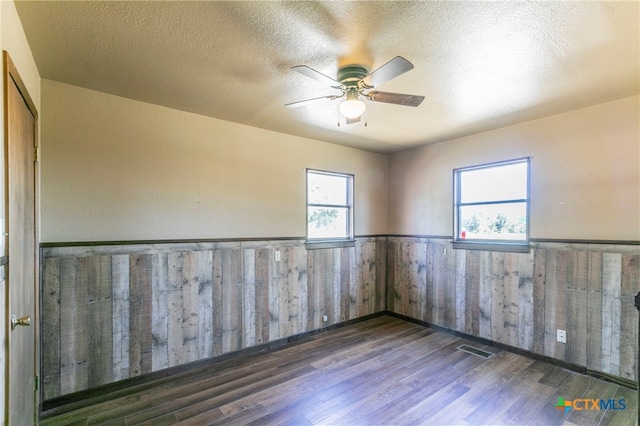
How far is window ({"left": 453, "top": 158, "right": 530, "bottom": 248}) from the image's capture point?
3.70 metres

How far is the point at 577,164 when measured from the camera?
3246 mm

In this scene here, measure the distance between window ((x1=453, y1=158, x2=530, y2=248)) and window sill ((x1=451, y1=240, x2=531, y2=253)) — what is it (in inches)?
1.1

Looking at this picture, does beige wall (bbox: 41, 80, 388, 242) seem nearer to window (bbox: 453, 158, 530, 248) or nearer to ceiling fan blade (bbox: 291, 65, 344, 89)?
ceiling fan blade (bbox: 291, 65, 344, 89)

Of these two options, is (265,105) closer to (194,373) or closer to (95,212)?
(95,212)

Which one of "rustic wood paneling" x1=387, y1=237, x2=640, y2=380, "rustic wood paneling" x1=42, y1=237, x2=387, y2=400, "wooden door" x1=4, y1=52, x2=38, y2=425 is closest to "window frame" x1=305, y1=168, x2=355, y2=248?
"rustic wood paneling" x1=42, y1=237, x2=387, y2=400

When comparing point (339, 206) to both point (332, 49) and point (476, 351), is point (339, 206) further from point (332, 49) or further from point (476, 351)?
point (332, 49)

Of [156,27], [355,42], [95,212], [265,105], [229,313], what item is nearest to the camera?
[156,27]

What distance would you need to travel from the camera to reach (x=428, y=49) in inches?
81.8

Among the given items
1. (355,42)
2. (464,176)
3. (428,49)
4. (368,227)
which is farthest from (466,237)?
(355,42)

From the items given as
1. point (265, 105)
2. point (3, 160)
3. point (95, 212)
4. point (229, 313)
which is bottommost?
point (229, 313)

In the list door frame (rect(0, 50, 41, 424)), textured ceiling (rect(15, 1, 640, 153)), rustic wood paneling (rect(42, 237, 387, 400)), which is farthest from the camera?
rustic wood paneling (rect(42, 237, 387, 400))

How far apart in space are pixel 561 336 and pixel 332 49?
3680 millimetres

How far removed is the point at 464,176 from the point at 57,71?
4.49 metres

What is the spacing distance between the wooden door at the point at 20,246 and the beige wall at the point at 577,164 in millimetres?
4388
